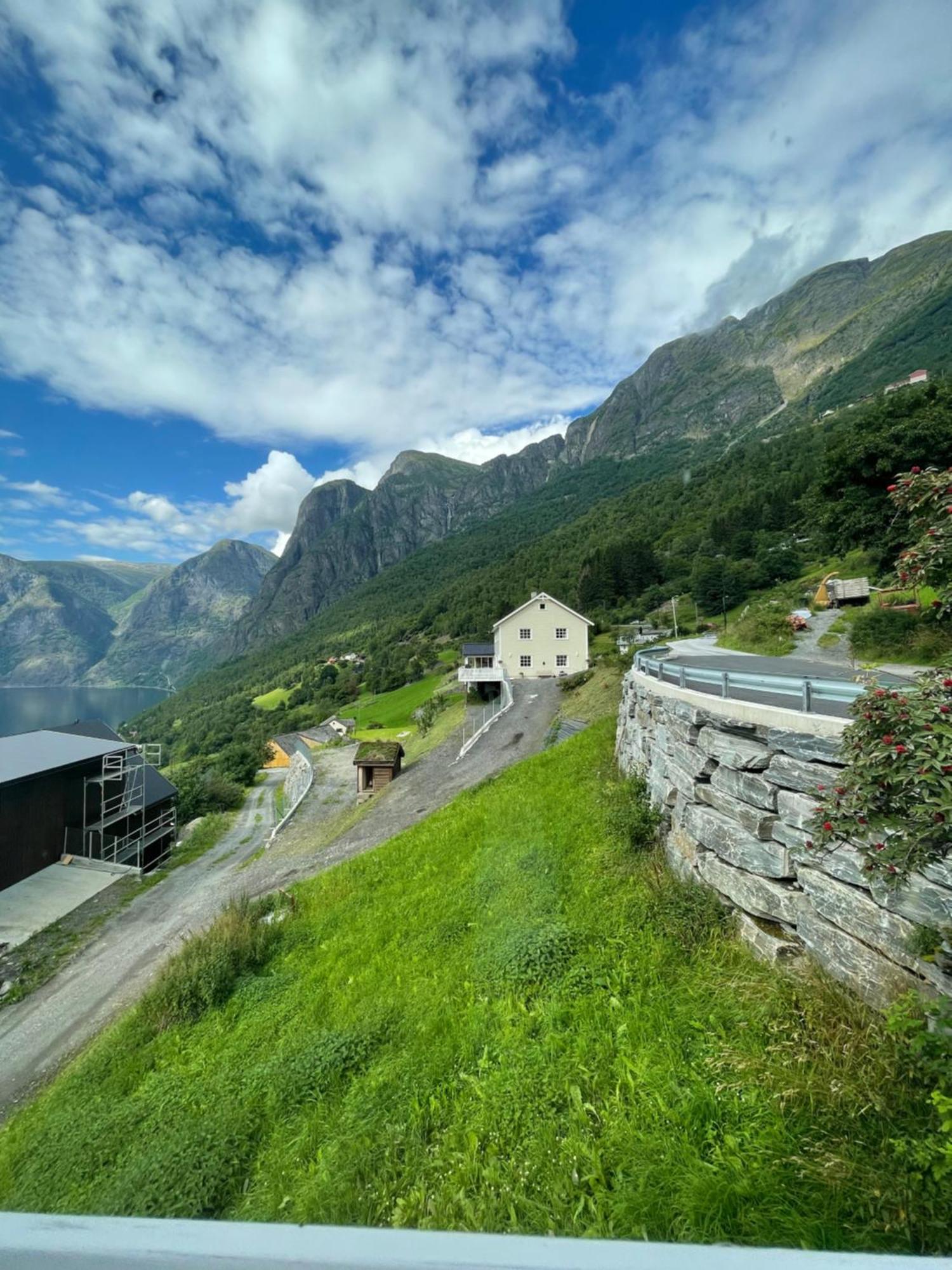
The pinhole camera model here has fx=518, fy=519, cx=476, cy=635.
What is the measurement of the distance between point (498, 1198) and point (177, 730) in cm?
12766

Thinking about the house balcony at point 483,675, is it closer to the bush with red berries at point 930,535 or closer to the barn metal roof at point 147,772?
the barn metal roof at point 147,772

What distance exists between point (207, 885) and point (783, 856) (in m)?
20.1

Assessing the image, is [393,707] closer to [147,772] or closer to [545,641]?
[545,641]

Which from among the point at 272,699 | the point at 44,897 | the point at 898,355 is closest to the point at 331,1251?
the point at 44,897

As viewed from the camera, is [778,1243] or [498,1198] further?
[498,1198]

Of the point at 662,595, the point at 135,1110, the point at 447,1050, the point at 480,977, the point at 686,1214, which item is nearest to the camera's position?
the point at 686,1214

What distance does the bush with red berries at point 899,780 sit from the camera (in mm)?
2715

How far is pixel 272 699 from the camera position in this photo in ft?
362

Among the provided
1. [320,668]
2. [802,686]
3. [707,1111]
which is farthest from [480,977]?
[320,668]

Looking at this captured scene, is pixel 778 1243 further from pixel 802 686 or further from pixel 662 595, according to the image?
pixel 662 595

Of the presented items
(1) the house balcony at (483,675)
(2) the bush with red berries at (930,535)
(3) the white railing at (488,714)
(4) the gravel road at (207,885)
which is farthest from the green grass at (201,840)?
(2) the bush with red berries at (930,535)

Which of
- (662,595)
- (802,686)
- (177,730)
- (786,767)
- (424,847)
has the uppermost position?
(662,595)

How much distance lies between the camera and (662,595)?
75.0 m

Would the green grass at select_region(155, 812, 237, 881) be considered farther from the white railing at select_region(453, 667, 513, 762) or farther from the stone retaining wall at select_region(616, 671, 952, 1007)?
the stone retaining wall at select_region(616, 671, 952, 1007)
